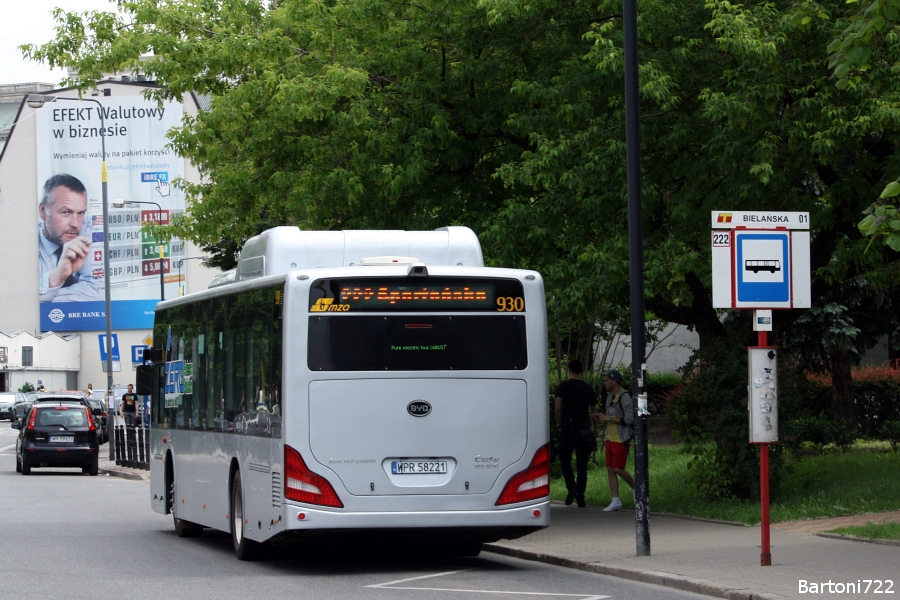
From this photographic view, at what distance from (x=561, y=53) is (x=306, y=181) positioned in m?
3.58

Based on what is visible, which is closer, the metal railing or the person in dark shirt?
the person in dark shirt

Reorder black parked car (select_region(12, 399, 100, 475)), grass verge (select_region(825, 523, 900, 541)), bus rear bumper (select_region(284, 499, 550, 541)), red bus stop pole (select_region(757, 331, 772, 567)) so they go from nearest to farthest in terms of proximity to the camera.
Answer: red bus stop pole (select_region(757, 331, 772, 567)) → bus rear bumper (select_region(284, 499, 550, 541)) → grass verge (select_region(825, 523, 900, 541)) → black parked car (select_region(12, 399, 100, 475))

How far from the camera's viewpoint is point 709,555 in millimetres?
13008

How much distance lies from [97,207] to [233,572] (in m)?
74.9

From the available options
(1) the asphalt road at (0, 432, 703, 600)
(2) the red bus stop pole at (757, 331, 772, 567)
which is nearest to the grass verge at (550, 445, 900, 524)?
(1) the asphalt road at (0, 432, 703, 600)

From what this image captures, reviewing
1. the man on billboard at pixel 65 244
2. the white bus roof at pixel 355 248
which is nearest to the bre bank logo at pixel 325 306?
Answer: the white bus roof at pixel 355 248

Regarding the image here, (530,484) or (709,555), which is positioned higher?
(530,484)

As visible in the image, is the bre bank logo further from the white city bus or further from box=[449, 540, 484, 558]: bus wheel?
box=[449, 540, 484, 558]: bus wheel

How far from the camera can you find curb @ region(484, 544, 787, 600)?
1038cm

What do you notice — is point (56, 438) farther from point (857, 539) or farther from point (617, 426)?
point (857, 539)

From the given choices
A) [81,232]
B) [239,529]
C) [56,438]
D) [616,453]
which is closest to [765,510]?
[239,529]

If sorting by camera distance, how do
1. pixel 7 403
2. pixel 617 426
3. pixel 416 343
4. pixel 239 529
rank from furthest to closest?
pixel 7 403 < pixel 617 426 < pixel 239 529 < pixel 416 343

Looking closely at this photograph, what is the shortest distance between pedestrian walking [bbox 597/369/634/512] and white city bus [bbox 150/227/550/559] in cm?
474

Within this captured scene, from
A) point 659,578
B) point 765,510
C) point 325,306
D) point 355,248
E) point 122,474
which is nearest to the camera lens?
point 659,578
